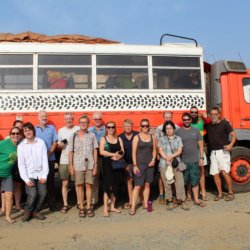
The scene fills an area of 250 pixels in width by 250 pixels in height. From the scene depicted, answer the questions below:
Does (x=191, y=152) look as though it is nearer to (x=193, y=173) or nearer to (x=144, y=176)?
(x=193, y=173)

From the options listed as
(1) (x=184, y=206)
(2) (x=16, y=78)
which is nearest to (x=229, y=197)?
(1) (x=184, y=206)

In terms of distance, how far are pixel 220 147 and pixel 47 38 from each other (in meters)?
4.51

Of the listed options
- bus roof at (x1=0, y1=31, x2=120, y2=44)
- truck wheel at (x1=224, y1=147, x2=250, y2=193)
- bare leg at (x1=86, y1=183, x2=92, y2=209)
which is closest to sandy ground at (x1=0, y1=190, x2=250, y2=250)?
bare leg at (x1=86, y1=183, x2=92, y2=209)

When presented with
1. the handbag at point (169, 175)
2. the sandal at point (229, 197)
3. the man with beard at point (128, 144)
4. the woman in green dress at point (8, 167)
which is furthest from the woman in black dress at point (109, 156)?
the sandal at point (229, 197)

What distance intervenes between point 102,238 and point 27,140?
7.35 ft

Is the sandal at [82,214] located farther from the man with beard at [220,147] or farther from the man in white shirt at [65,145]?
the man with beard at [220,147]

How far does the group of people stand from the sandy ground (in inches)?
10.5

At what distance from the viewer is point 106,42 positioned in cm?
838

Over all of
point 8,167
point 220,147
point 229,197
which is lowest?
point 229,197

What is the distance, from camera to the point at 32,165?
21.2 feet

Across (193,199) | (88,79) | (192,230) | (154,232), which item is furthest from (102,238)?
(88,79)

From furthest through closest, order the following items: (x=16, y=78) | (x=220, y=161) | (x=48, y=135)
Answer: (x=220, y=161) → (x=16, y=78) → (x=48, y=135)

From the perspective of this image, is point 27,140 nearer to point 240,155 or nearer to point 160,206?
point 160,206

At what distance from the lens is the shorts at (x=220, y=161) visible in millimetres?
7730
